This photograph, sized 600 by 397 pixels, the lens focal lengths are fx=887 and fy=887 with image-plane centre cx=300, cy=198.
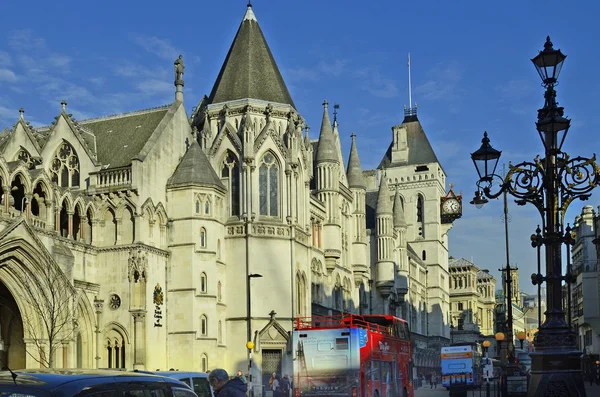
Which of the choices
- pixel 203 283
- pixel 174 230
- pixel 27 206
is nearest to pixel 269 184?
pixel 174 230

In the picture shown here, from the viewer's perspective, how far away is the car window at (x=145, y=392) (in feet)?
25.3

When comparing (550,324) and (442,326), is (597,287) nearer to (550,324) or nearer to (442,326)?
(442,326)

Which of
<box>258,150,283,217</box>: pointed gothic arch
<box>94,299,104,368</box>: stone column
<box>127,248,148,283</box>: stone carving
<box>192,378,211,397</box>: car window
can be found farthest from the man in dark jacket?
<box>258,150,283,217</box>: pointed gothic arch

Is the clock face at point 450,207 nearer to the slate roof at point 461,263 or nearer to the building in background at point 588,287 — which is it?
the building in background at point 588,287

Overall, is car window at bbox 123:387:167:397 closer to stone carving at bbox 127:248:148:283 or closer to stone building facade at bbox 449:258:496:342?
stone carving at bbox 127:248:148:283

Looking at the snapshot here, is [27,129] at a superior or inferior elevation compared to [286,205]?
superior

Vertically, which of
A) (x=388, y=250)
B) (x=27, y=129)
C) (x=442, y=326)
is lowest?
(x=442, y=326)

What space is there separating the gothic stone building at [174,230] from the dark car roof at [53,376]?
2756 centimetres

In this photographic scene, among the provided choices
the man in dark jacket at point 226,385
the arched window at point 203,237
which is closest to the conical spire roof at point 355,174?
the arched window at point 203,237

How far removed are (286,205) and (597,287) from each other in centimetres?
4734

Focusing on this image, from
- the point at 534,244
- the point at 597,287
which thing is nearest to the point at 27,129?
the point at 534,244

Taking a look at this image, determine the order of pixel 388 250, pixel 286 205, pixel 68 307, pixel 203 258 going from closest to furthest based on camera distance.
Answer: pixel 68 307 → pixel 203 258 → pixel 286 205 → pixel 388 250

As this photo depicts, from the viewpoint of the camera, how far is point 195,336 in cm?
4306

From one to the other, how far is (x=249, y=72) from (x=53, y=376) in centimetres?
4435
